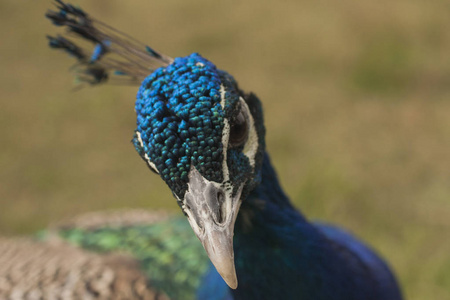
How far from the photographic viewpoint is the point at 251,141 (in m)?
1.23

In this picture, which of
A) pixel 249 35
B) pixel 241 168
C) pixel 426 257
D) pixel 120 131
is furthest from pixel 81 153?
pixel 241 168

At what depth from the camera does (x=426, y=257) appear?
9.14 feet

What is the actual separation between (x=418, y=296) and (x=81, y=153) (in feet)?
8.23

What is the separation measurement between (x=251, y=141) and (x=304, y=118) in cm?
264

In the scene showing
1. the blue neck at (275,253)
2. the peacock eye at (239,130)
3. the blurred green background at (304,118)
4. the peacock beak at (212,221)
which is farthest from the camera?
the blurred green background at (304,118)

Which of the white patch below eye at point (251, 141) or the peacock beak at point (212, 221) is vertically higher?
the white patch below eye at point (251, 141)

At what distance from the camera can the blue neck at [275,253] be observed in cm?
139

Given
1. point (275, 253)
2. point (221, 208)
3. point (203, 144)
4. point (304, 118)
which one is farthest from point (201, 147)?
point (304, 118)

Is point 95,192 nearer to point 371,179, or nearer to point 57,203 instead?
point 57,203

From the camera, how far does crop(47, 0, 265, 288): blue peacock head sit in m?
1.06

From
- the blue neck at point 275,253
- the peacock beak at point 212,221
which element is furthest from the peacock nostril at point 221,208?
the blue neck at point 275,253

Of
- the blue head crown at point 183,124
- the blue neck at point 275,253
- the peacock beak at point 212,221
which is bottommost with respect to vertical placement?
the blue neck at point 275,253

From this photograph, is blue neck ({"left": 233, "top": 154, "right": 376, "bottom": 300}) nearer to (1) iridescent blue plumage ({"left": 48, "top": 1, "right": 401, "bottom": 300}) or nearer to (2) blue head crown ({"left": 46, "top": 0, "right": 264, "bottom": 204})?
(1) iridescent blue plumage ({"left": 48, "top": 1, "right": 401, "bottom": 300})

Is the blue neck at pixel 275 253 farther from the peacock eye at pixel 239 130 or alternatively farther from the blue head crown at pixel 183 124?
the blue head crown at pixel 183 124
